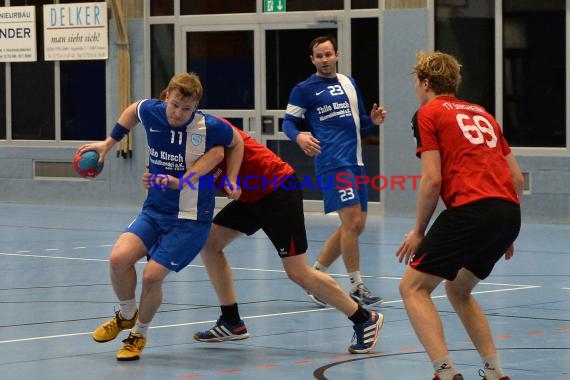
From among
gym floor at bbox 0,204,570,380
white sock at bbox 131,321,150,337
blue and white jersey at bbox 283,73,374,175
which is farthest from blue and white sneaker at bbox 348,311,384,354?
blue and white jersey at bbox 283,73,374,175

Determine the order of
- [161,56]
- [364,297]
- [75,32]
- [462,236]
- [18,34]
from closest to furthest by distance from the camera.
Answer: [462,236] < [364,297] < [161,56] < [75,32] < [18,34]

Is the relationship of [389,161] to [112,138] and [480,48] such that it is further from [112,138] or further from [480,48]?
[112,138]

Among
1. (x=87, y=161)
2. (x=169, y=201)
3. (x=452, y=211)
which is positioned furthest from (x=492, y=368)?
(x=87, y=161)

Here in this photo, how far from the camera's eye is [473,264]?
7160 millimetres

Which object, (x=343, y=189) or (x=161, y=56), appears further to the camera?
(x=161, y=56)

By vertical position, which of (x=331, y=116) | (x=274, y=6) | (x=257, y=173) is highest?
(x=274, y=6)

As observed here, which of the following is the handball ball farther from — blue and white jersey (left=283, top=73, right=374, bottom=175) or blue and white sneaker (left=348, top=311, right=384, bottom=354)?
blue and white jersey (left=283, top=73, right=374, bottom=175)

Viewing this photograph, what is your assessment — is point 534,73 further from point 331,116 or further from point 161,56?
point 331,116

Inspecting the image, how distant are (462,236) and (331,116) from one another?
173 inches

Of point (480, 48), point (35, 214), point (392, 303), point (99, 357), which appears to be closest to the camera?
point (99, 357)

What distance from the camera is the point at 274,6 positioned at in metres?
19.9

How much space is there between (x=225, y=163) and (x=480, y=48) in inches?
396

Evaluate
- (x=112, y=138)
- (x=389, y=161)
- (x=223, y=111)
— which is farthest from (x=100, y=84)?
(x=112, y=138)

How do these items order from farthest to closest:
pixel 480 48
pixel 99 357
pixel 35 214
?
pixel 35 214, pixel 480 48, pixel 99 357
